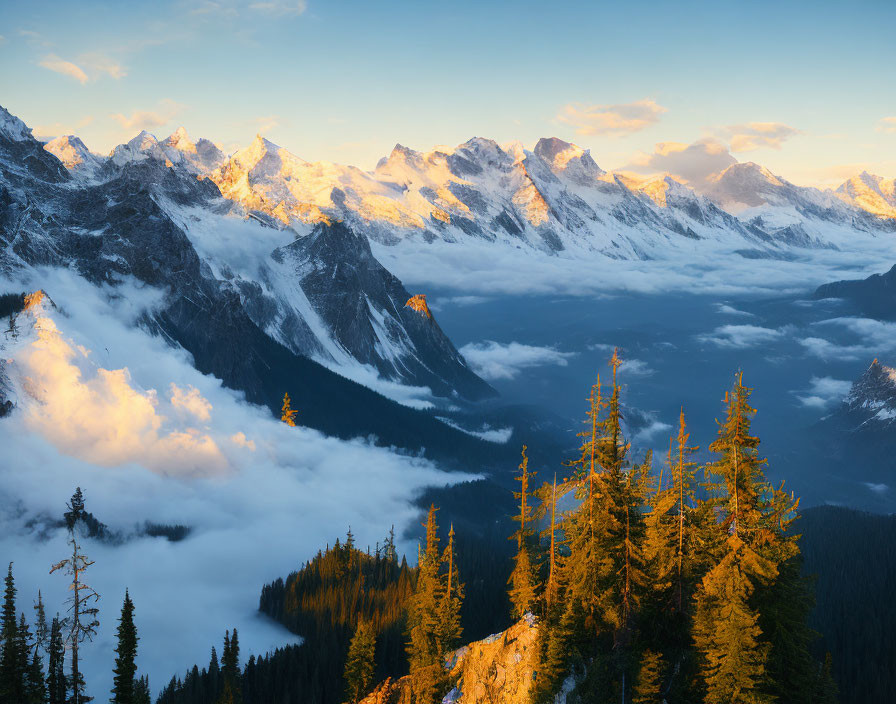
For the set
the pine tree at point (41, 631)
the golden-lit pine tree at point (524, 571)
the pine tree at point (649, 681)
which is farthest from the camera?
the pine tree at point (41, 631)

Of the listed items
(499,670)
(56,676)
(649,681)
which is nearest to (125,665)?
(56,676)

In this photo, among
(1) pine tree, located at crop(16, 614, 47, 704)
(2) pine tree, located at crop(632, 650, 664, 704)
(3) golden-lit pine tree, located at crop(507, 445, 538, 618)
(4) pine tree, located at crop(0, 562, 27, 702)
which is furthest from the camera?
(1) pine tree, located at crop(16, 614, 47, 704)

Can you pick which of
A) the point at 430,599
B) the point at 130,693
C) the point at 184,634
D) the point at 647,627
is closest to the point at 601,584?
the point at 647,627

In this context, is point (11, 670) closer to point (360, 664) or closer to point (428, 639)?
point (360, 664)

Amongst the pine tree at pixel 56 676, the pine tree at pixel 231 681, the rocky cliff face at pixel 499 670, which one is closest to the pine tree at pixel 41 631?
the pine tree at pixel 56 676

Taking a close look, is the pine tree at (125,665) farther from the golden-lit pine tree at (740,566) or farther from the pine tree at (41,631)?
the golden-lit pine tree at (740,566)

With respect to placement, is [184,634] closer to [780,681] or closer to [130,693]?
[130,693]

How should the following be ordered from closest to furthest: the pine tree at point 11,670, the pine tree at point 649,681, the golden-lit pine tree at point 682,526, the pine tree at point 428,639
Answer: the pine tree at point 649,681, the golden-lit pine tree at point 682,526, the pine tree at point 11,670, the pine tree at point 428,639

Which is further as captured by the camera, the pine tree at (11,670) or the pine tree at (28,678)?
the pine tree at (28,678)

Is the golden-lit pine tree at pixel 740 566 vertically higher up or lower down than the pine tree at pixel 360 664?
higher up

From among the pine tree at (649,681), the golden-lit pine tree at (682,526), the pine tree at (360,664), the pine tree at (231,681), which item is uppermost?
the golden-lit pine tree at (682,526)

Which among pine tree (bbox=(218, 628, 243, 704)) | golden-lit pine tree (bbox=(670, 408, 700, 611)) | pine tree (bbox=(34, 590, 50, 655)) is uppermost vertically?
golden-lit pine tree (bbox=(670, 408, 700, 611))

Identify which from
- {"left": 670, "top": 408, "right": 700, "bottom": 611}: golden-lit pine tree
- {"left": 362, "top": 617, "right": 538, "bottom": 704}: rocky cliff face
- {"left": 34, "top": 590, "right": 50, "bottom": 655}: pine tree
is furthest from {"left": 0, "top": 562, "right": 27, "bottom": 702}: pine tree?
{"left": 670, "top": 408, "right": 700, "bottom": 611}: golden-lit pine tree

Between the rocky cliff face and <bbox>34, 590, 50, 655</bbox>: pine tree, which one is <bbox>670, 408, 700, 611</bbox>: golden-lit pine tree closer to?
the rocky cliff face
